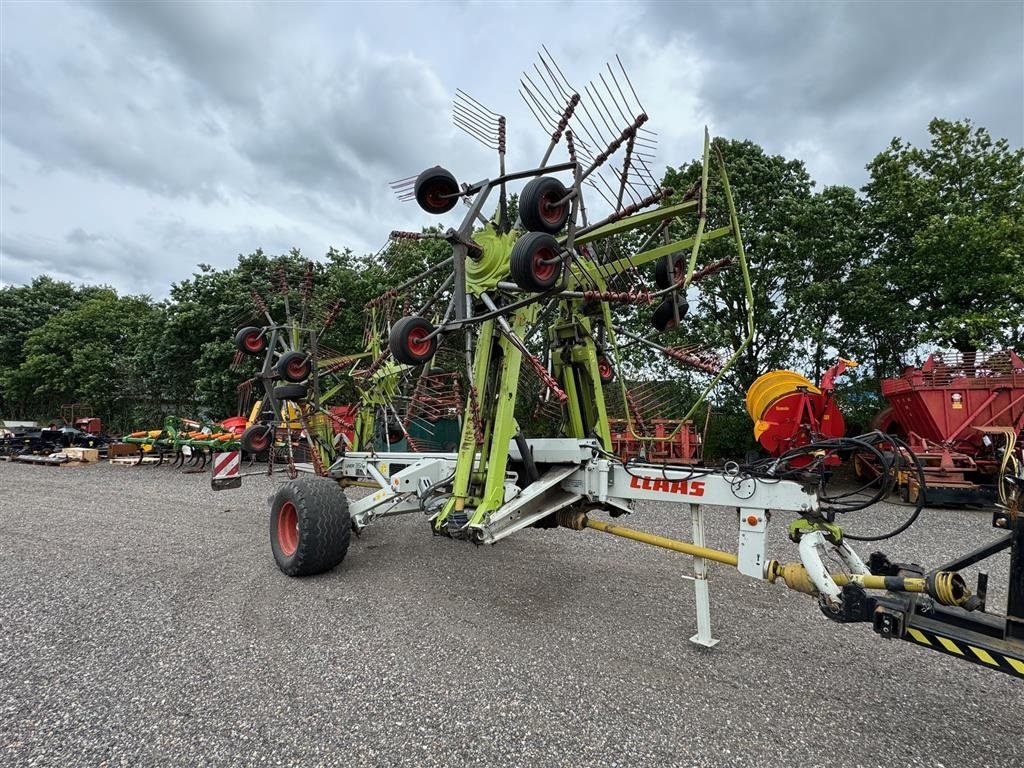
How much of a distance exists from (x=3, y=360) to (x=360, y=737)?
42928 mm

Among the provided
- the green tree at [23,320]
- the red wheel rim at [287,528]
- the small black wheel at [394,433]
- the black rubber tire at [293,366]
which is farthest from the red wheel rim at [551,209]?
A: the green tree at [23,320]

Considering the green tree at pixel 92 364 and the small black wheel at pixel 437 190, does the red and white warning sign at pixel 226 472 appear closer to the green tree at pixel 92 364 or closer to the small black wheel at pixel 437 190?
the small black wheel at pixel 437 190

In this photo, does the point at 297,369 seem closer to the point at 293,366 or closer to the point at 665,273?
the point at 293,366

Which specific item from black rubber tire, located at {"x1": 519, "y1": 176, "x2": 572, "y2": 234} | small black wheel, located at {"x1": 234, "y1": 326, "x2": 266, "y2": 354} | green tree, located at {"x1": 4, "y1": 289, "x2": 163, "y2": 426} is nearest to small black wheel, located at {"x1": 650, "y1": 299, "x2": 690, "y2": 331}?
black rubber tire, located at {"x1": 519, "y1": 176, "x2": 572, "y2": 234}

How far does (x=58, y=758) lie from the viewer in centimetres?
281

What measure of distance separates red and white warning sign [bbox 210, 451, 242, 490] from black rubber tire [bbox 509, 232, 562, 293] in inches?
216

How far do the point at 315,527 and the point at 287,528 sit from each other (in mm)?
786

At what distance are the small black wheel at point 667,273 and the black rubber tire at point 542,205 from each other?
1.39 meters

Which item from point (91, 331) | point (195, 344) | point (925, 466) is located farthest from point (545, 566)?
point (91, 331)

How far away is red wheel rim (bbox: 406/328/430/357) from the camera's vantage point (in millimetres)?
4488

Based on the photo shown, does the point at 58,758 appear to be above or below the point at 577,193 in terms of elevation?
below

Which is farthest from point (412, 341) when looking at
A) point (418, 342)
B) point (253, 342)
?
point (253, 342)

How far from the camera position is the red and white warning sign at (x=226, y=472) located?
24.9 feet

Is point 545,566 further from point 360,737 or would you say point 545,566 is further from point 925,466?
point 925,466
